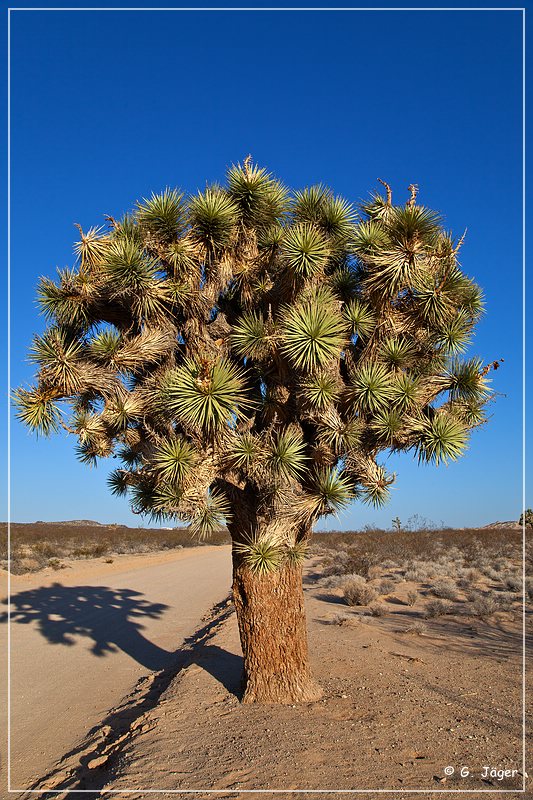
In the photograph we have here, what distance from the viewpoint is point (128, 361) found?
25.7 feet

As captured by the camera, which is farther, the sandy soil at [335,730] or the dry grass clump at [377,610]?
the dry grass clump at [377,610]

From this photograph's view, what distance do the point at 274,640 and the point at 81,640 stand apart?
7.81m

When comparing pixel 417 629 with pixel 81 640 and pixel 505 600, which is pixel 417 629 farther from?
pixel 81 640

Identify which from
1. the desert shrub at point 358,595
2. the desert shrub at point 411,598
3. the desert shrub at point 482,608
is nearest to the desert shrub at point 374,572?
the desert shrub at point 411,598

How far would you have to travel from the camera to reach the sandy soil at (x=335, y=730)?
219 inches

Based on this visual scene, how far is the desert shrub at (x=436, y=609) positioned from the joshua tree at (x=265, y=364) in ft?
25.4

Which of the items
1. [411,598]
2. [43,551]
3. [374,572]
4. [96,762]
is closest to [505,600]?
[411,598]

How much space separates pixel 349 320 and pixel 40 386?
417cm

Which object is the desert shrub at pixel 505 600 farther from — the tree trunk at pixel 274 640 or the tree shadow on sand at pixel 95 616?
the tree trunk at pixel 274 640

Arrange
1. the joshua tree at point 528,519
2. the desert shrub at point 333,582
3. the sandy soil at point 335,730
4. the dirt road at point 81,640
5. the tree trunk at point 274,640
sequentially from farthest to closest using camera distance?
the joshua tree at point 528,519 → the desert shrub at point 333,582 → the dirt road at point 81,640 → the tree trunk at point 274,640 → the sandy soil at point 335,730

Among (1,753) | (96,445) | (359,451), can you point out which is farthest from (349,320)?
(1,753)

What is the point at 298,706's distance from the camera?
7.73 meters

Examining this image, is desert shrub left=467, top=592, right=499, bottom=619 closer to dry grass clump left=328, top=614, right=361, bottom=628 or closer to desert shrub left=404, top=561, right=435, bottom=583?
dry grass clump left=328, top=614, right=361, bottom=628

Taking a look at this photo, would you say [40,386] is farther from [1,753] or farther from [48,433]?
[1,753]
